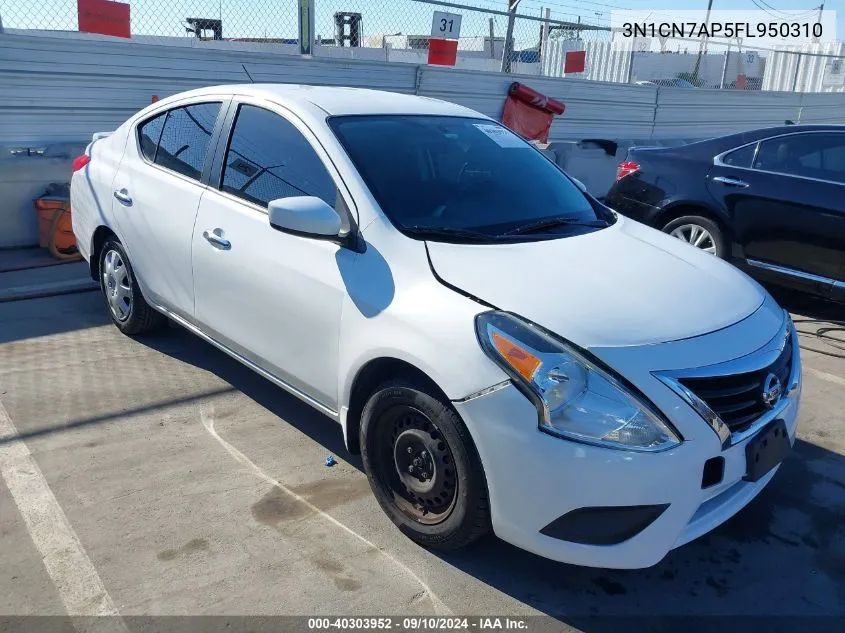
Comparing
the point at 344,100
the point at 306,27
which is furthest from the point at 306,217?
the point at 306,27

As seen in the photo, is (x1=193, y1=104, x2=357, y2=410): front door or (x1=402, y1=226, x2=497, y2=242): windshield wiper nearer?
(x1=402, y1=226, x2=497, y2=242): windshield wiper

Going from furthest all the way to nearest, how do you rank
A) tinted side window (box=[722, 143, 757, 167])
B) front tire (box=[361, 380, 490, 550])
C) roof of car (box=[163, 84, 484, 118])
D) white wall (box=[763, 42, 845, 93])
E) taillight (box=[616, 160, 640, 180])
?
1. white wall (box=[763, 42, 845, 93])
2. taillight (box=[616, 160, 640, 180])
3. tinted side window (box=[722, 143, 757, 167])
4. roof of car (box=[163, 84, 484, 118])
5. front tire (box=[361, 380, 490, 550])

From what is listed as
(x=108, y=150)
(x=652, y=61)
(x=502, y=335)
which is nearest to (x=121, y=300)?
(x=108, y=150)

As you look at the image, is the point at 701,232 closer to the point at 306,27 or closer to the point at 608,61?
the point at 306,27

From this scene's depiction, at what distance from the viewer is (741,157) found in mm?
6391

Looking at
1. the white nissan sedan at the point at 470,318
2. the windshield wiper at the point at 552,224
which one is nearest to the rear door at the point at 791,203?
the white nissan sedan at the point at 470,318

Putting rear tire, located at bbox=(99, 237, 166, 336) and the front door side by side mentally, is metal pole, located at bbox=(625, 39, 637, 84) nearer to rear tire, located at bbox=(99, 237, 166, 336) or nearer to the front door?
rear tire, located at bbox=(99, 237, 166, 336)

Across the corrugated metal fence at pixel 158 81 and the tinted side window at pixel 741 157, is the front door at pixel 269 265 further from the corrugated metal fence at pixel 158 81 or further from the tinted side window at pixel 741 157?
the corrugated metal fence at pixel 158 81

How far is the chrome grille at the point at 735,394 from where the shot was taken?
2525 millimetres

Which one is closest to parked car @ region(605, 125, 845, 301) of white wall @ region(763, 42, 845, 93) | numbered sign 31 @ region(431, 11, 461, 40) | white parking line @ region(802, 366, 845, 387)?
white parking line @ region(802, 366, 845, 387)

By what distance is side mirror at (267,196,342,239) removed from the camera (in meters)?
3.03

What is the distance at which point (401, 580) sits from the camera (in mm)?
2795

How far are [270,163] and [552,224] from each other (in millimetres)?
1355

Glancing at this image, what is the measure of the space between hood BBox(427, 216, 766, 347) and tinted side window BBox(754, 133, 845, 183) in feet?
10.5
